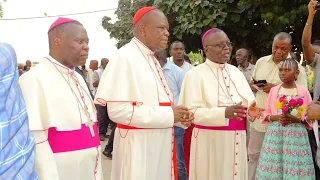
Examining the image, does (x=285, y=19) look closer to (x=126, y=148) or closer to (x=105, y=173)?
(x=105, y=173)

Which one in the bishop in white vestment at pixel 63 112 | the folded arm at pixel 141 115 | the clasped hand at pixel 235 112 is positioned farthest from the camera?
the clasped hand at pixel 235 112

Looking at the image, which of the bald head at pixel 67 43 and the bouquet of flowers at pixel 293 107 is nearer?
the bald head at pixel 67 43

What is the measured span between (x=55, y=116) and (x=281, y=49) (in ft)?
12.1

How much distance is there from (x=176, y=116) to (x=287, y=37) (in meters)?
2.59

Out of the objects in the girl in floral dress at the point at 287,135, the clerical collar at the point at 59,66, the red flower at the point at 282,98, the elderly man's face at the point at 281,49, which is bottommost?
the girl in floral dress at the point at 287,135

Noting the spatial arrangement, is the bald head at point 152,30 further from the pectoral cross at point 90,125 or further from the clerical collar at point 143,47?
the pectoral cross at point 90,125

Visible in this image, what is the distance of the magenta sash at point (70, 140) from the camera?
2815 millimetres

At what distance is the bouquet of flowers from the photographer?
15.9 ft

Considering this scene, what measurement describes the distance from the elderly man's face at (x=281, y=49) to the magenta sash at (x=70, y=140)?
3414mm

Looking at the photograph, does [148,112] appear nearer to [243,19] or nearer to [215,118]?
[215,118]

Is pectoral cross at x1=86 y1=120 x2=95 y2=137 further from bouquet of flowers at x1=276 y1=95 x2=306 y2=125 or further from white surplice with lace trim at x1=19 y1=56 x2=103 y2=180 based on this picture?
bouquet of flowers at x1=276 y1=95 x2=306 y2=125

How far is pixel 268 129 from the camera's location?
5.20m

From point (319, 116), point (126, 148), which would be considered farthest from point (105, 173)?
point (319, 116)

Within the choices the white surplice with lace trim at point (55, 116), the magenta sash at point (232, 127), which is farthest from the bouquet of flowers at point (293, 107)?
the white surplice with lace trim at point (55, 116)
